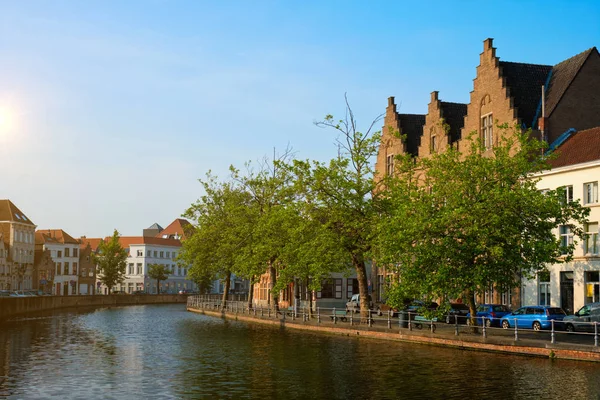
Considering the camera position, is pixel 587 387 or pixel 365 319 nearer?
pixel 587 387

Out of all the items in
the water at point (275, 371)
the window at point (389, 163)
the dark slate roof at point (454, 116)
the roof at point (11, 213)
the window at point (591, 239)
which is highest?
the dark slate roof at point (454, 116)

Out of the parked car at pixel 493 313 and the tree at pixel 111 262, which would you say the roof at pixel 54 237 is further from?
the parked car at pixel 493 313

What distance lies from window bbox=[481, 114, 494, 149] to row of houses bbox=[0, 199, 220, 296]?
42024mm

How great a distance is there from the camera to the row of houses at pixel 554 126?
49844mm

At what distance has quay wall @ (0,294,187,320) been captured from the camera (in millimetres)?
77875

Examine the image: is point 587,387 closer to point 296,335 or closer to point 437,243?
point 437,243

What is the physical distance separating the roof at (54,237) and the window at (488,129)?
98541 mm

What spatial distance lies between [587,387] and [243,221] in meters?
49.2

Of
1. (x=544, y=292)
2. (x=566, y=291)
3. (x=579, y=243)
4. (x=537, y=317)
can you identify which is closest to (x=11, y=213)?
(x=544, y=292)

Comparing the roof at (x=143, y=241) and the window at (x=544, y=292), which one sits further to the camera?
the roof at (x=143, y=241)

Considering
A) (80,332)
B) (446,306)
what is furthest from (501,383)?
(80,332)

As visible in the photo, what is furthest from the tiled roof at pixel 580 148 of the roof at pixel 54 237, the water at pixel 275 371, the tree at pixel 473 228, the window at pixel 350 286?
the roof at pixel 54 237

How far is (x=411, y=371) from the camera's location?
2789cm

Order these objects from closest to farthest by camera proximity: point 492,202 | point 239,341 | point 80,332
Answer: point 492,202, point 239,341, point 80,332
